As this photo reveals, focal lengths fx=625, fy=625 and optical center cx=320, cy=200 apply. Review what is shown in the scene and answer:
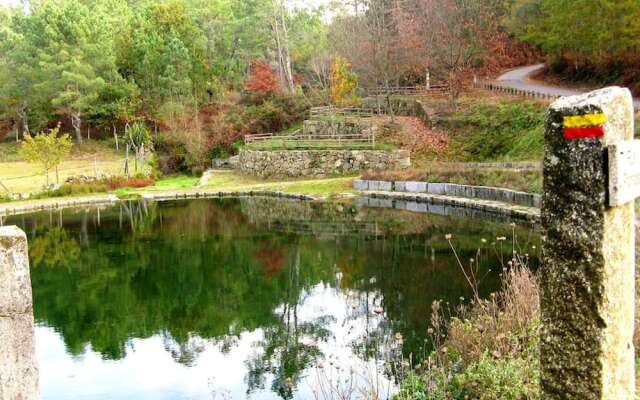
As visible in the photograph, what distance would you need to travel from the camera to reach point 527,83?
126ft

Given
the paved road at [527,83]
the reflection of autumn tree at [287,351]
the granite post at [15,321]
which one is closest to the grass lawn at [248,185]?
the paved road at [527,83]

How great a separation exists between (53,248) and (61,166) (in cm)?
2129

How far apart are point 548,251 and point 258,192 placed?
27474 millimetres

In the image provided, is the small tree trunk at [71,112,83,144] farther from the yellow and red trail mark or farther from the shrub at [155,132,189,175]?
the yellow and red trail mark

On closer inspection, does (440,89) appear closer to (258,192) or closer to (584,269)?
(258,192)

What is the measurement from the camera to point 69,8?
45.4 m

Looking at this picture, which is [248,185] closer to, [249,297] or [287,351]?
[249,297]

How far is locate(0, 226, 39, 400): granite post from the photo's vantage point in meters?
4.42

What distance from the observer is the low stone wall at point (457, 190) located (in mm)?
21188

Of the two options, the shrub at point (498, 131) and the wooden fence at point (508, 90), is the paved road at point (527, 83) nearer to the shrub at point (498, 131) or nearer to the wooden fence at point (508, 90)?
the wooden fence at point (508, 90)

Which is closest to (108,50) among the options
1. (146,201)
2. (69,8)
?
(69,8)

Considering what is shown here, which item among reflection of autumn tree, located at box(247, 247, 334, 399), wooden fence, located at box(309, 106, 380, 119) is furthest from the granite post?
wooden fence, located at box(309, 106, 380, 119)

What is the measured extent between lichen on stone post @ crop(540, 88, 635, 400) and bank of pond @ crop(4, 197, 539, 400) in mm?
3237

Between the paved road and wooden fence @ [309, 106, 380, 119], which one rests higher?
the paved road
